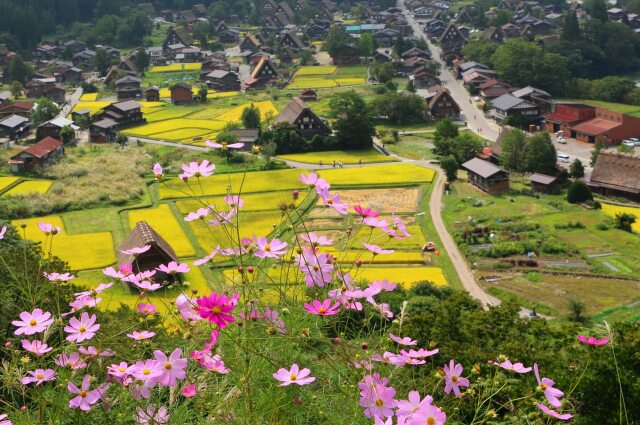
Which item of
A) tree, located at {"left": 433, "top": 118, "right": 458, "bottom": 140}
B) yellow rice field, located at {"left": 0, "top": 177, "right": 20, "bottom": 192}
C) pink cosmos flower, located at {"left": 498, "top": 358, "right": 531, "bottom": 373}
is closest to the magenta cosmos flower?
pink cosmos flower, located at {"left": 498, "top": 358, "right": 531, "bottom": 373}

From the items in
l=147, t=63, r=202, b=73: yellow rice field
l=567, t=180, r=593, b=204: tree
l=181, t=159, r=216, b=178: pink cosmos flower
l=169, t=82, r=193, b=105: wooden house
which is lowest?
l=147, t=63, r=202, b=73: yellow rice field

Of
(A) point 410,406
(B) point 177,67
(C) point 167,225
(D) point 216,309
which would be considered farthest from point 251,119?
(A) point 410,406

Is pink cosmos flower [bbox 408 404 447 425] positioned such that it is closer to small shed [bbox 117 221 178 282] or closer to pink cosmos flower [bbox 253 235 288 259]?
pink cosmos flower [bbox 253 235 288 259]

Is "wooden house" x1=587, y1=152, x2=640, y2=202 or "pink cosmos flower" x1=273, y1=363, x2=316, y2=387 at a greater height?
"pink cosmos flower" x1=273, y1=363, x2=316, y2=387

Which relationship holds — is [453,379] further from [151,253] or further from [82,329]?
[151,253]

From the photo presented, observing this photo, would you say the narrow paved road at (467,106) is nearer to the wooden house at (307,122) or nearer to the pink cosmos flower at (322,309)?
the wooden house at (307,122)

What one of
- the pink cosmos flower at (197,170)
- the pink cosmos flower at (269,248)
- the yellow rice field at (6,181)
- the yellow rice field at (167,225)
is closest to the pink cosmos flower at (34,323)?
the pink cosmos flower at (197,170)

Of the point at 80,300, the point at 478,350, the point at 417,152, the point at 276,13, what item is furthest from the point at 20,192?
the point at 276,13
